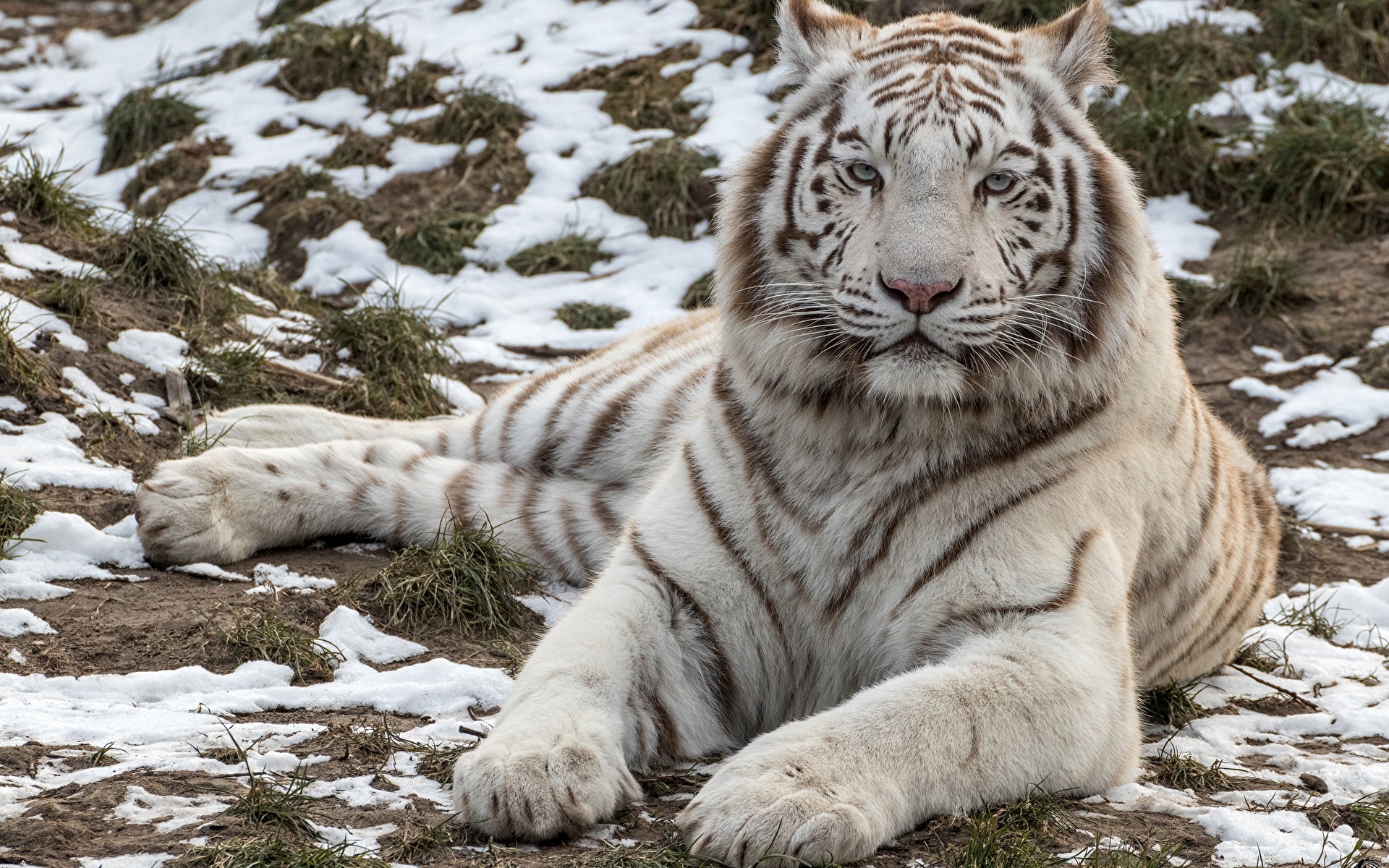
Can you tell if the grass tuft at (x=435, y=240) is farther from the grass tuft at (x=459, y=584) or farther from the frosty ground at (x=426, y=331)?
the grass tuft at (x=459, y=584)

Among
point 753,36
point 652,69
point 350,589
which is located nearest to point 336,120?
point 652,69

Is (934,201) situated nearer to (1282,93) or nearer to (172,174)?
(1282,93)

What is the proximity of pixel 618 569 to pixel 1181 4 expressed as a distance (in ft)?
19.3

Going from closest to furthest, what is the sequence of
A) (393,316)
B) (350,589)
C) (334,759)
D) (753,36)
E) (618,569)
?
(334,759)
(618,569)
(350,589)
(393,316)
(753,36)

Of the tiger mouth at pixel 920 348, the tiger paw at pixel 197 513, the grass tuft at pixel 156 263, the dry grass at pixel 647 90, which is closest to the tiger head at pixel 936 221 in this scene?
the tiger mouth at pixel 920 348

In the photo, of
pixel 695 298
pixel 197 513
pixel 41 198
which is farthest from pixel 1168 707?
pixel 41 198

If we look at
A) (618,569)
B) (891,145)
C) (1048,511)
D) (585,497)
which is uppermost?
(891,145)

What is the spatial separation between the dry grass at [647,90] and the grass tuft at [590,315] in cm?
145

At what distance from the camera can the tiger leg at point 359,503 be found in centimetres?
370

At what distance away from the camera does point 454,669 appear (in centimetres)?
321

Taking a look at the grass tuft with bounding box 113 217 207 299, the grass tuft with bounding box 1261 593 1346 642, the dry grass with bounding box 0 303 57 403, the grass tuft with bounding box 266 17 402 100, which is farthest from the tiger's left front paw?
the grass tuft with bounding box 266 17 402 100

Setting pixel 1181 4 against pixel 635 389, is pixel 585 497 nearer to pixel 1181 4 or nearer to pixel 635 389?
pixel 635 389

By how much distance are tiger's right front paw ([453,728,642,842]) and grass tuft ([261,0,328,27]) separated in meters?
7.18

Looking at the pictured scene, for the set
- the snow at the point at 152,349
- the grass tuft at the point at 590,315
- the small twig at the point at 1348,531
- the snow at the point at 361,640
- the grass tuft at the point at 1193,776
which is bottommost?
the small twig at the point at 1348,531
